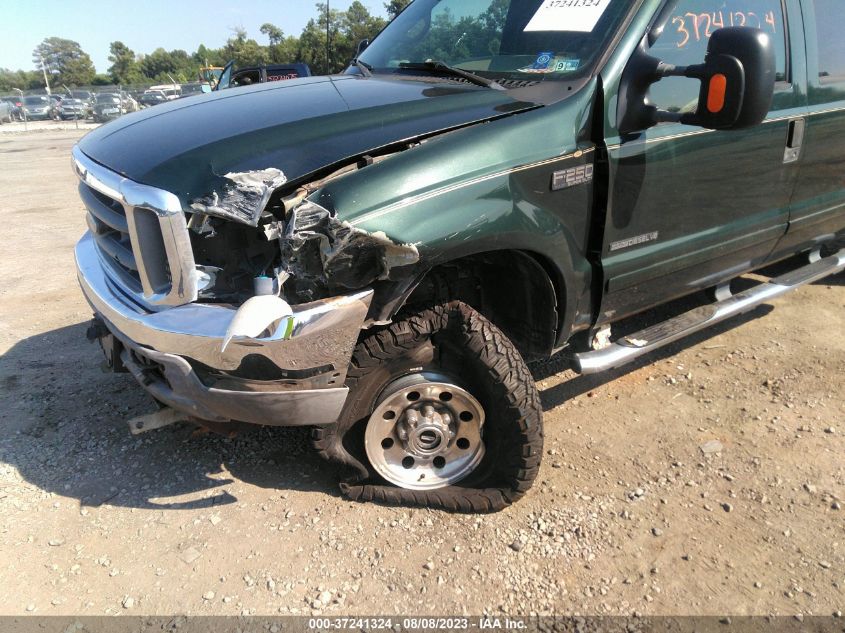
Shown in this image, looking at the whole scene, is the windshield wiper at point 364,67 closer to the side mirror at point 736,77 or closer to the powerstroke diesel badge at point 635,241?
the powerstroke diesel badge at point 635,241

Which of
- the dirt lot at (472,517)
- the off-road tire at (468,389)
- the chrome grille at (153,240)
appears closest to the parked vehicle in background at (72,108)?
the dirt lot at (472,517)

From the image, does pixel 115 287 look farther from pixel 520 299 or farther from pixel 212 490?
pixel 520 299

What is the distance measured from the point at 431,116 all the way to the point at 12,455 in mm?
2542

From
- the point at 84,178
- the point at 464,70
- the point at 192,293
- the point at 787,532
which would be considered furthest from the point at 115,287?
the point at 787,532

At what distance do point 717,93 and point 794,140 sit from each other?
135 centimetres

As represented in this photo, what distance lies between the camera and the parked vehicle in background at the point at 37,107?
109 ft

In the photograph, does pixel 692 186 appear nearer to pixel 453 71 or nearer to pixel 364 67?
pixel 453 71

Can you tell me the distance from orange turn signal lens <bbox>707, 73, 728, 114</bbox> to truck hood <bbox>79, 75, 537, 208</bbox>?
2.08 feet

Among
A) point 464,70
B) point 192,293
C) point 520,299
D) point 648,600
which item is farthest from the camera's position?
point 464,70

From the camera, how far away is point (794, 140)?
3367mm

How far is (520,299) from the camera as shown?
9.07 feet

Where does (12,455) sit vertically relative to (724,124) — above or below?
below

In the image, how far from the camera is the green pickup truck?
83.8 inches

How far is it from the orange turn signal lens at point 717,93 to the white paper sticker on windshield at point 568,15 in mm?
615
